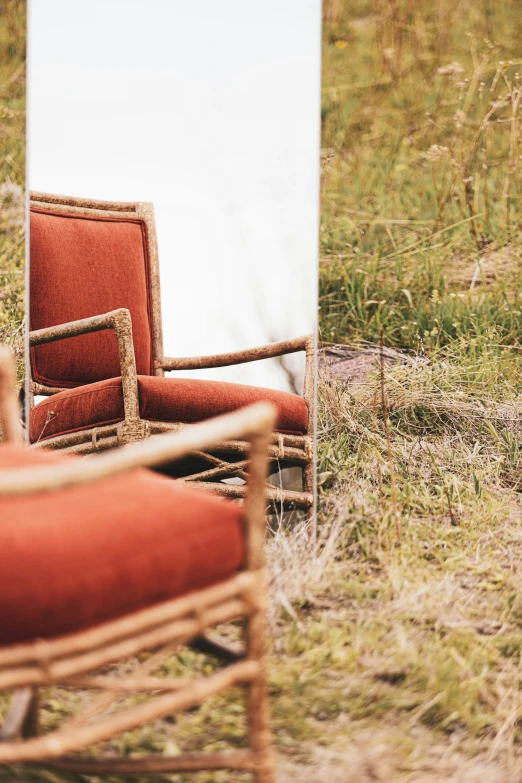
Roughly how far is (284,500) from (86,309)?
78 cm

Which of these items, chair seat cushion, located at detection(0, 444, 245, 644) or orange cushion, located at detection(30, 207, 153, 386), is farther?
orange cushion, located at detection(30, 207, 153, 386)

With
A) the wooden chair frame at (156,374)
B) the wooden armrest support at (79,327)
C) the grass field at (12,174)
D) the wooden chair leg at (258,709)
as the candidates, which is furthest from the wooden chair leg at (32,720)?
the grass field at (12,174)

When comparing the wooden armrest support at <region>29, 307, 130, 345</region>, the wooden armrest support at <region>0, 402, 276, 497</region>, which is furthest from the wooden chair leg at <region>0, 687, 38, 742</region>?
the wooden armrest support at <region>29, 307, 130, 345</region>

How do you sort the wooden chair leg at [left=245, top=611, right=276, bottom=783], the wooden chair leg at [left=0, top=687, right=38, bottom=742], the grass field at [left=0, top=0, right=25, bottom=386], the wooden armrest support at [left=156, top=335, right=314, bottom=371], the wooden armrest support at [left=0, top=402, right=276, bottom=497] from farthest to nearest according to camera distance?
the grass field at [left=0, top=0, right=25, bottom=386] < the wooden armrest support at [left=156, top=335, right=314, bottom=371] < the wooden chair leg at [left=0, top=687, right=38, bottom=742] < the wooden chair leg at [left=245, top=611, right=276, bottom=783] < the wooden armrest support at [left=0, top=402, right=276, bottom=497]

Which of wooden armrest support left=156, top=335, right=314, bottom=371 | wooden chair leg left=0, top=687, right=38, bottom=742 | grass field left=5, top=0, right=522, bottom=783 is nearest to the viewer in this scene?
wooden chair leg left=0, top=687, right=38, bottom=742

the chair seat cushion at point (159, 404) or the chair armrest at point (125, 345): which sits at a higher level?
the chair armrest at point (125, 345)

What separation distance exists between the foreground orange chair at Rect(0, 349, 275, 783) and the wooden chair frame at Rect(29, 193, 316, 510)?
83 cm

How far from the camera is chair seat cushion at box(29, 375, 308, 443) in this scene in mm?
2152

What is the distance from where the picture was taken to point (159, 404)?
85.4 inches

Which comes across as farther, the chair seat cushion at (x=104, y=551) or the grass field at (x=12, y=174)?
the grass field at (x=12, y=174)

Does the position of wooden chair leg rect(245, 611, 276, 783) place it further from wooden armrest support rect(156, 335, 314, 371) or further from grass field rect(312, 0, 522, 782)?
wooden armrest support rect(156, 335, 314, 371)

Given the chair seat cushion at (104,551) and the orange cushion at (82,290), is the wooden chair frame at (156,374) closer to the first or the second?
the orange cushion at (82,290)

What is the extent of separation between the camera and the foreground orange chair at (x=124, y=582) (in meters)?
1.03

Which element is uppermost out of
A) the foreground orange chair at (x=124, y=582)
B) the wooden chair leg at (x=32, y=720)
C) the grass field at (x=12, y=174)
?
the grass field at (x=12, y=174)
